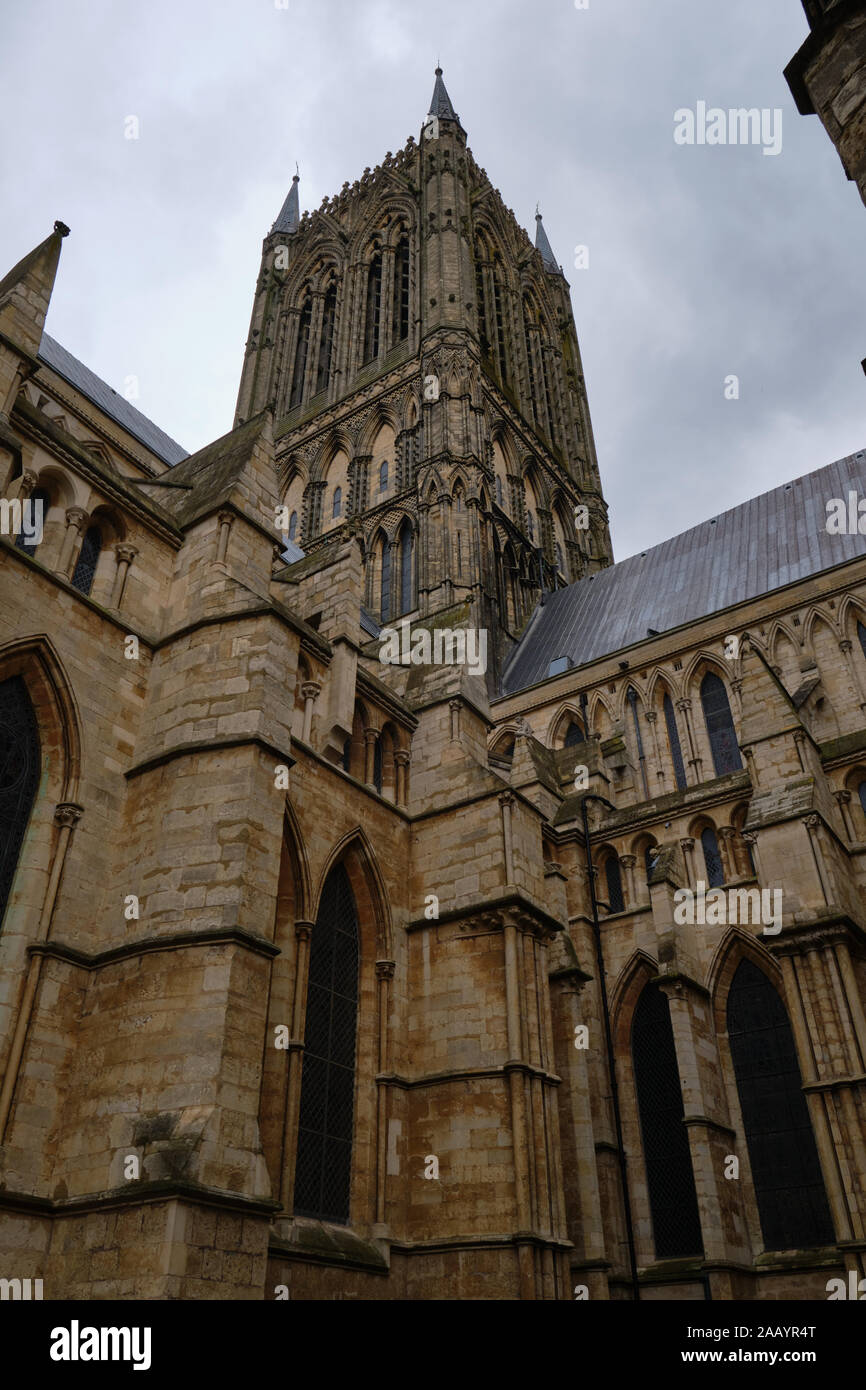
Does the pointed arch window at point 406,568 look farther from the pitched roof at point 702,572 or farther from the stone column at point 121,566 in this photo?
the stone column at point 121,566

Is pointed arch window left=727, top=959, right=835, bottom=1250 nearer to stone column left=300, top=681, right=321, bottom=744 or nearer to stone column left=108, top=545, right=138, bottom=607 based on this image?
stone column left=300, top=681, right=321, bottom=744

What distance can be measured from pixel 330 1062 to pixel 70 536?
643cm

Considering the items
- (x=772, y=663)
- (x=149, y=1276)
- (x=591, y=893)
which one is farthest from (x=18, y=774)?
Answer: (x=772, y=663)

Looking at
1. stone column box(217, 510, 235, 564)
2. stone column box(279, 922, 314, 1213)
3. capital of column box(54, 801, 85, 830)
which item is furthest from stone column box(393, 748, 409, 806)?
capital of column box(54, 801, 85, 830)

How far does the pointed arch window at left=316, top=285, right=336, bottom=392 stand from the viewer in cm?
4269

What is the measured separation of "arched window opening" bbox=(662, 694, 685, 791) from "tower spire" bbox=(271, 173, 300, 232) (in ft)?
122

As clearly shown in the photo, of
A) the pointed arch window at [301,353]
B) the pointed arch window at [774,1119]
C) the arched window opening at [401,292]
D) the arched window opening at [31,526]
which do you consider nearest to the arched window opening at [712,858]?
the pointed arch window at [774,1119]

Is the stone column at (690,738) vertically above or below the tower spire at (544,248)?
below

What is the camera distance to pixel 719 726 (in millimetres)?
23562

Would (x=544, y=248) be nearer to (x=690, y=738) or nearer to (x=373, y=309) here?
(x=373, y=309)

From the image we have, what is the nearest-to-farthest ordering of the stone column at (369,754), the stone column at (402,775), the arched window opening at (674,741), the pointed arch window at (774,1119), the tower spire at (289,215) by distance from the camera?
the stone column at (369,754), the stone column at (402,775), the pointed arch window at (774,1119), the arched window opening at (674,741), the tower spire at (289,215)

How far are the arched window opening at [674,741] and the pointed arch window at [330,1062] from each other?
→ 12.6 m

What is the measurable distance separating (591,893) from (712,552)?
1504cm

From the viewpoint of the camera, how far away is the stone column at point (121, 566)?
1064 cm
